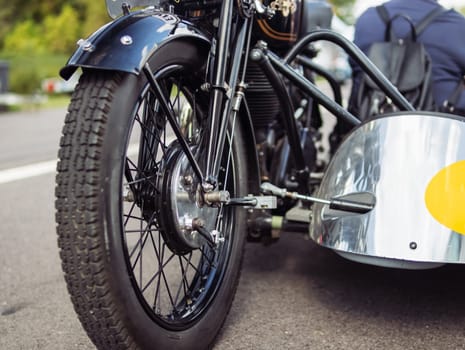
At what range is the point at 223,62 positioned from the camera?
8.27ft

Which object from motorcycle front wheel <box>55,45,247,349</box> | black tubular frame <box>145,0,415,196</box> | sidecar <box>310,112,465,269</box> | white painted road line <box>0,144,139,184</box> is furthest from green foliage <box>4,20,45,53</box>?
sidecar <box>310,112,465,269</box>

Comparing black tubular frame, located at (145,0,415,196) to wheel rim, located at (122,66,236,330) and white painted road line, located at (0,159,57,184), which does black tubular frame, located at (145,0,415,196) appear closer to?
wheel rim, located at (122,66,236,330)

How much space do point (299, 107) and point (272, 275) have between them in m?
0.96

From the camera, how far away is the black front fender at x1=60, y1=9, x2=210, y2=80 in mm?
2102

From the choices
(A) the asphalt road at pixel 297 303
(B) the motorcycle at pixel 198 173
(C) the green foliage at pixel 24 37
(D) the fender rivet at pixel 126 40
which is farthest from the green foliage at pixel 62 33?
(D) the fender rivet at pixel 126 40

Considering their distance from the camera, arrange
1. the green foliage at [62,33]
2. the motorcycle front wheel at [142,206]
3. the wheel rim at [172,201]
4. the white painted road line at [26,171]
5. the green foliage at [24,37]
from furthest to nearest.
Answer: the green foliage at [62,33] → the green foliage at [24,37] → the white painted road line at [26,171] → the wheel rim at [172,201] → the motorcycle front wheel at [142,206]

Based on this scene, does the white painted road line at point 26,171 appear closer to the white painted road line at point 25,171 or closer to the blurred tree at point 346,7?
the white painted road line at point 25,171

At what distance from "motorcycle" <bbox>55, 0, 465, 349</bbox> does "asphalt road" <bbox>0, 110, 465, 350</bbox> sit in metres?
0.31

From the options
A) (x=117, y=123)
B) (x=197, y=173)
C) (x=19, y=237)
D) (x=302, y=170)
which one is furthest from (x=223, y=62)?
(x=19, y=237)

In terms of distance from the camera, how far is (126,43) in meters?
2.16

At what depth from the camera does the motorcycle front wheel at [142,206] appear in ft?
6.70

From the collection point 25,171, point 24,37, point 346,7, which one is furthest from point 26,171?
point 346,7

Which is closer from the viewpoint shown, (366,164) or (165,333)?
(165,333)

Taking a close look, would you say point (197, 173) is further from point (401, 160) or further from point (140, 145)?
point (401, 160)
